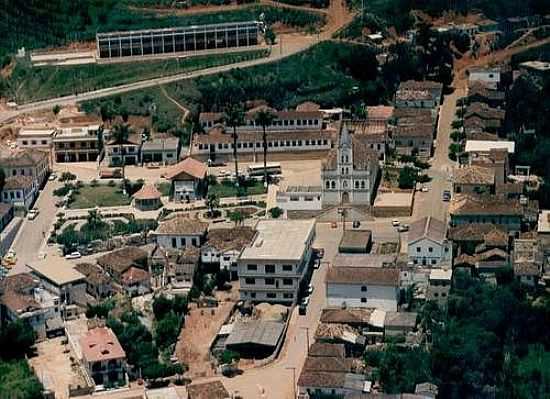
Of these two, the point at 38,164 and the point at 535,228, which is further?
the point at 38,164

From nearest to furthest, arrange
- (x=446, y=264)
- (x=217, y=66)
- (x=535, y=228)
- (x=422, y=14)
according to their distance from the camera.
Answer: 1. (x=446, y=264)
2. (x=535, y=228)
3. (x=217, y=66)
4. (x=422, y=14)

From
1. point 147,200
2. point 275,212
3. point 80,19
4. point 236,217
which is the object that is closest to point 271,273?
point 236,217

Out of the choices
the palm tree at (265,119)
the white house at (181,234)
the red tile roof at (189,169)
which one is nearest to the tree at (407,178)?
the palm tree at (265,119)

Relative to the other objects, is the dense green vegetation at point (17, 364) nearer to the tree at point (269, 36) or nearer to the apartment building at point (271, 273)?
the apartment building at point (271, 273)

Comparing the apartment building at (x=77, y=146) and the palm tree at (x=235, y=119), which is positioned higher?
the palm tree at (x=235, y=119)

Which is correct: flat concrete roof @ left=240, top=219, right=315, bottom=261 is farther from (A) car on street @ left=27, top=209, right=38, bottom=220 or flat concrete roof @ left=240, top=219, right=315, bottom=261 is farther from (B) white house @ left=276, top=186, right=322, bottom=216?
(A) car on street @ left=27, top=209, right=38, bottom=220

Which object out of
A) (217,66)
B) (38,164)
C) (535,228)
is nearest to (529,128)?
(535,228)

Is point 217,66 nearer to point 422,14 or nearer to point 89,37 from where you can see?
point 89,37
